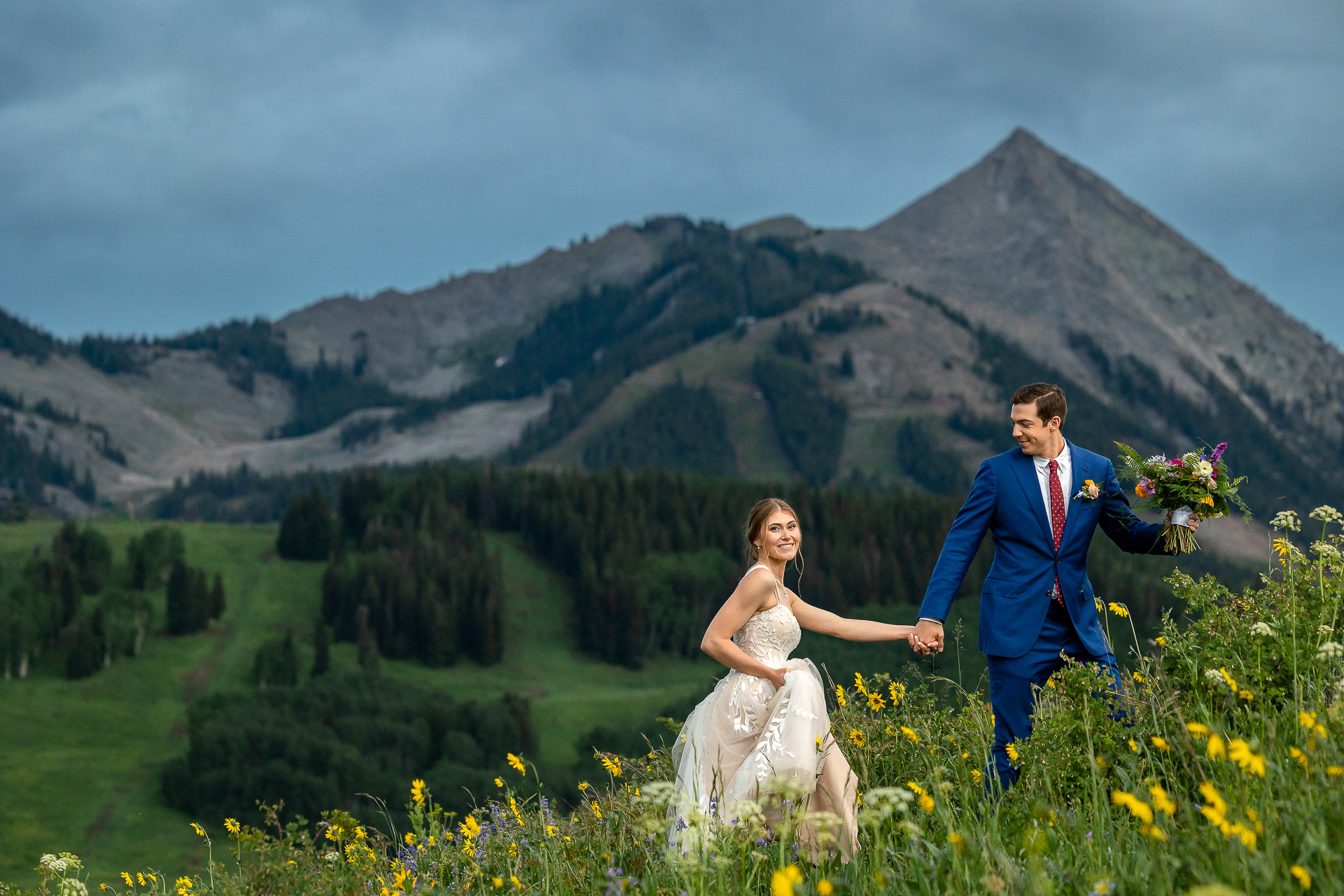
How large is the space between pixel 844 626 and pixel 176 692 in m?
146

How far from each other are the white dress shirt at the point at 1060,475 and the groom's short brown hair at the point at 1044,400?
9.8 inches

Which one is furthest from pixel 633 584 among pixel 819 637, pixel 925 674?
pixel 925 674

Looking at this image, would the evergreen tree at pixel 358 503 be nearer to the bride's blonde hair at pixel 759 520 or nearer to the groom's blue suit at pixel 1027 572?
the bride's blonde hair at pixel 759 520

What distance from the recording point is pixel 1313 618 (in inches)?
235

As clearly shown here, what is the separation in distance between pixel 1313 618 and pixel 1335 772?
2.11 meters

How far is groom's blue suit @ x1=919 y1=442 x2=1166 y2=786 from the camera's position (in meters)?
6.80

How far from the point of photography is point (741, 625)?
6.73 meters

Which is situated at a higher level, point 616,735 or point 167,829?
point 616,735

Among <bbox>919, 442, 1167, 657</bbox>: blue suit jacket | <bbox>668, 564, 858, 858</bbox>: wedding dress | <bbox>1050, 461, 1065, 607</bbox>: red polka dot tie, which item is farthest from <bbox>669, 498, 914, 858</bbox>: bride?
<bbox>1050, 461, 1065, 607</bbox>: red polka dot tie

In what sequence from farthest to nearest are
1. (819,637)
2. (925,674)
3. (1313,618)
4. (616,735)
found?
(616,735), (819,637), (925,674), (1313,618)

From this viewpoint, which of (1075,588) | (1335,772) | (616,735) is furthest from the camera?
(616,735)

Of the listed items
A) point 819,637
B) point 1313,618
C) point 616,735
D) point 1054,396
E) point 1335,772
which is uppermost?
point 1054,396

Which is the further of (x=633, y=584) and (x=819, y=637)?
(x=633, y=584)

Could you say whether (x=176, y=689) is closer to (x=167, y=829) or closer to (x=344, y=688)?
(x=344, y=688)
